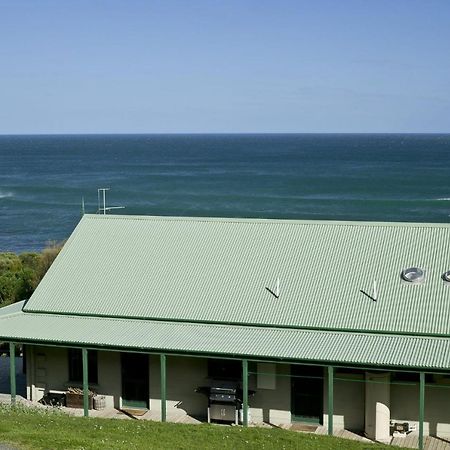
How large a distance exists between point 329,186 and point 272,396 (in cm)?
9160

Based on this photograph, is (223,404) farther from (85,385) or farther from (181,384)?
(85,385)

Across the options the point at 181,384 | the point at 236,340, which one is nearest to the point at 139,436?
the point at 236,340

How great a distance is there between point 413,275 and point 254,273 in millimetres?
4561

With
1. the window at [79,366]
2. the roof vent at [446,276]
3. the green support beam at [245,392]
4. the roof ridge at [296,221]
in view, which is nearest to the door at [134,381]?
the window at [79,366]

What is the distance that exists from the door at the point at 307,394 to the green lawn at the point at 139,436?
95.5 inches

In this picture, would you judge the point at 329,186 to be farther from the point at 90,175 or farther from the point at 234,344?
the point at 234,344

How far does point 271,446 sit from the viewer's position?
19578 millimetres

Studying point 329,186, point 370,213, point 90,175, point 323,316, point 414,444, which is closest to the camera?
point 414,444

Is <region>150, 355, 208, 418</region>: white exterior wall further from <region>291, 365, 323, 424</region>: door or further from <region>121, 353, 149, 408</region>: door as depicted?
<region>291, 365, 323, 424</region>: door

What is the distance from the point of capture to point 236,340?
2316 centimetres

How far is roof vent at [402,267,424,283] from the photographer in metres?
24.3

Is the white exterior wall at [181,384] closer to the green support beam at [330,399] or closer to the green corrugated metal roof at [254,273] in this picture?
the green corrugated metal roof at [254,273]

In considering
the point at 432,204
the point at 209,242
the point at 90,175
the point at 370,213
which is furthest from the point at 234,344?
the point at 90,175

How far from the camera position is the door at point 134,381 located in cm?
2486
